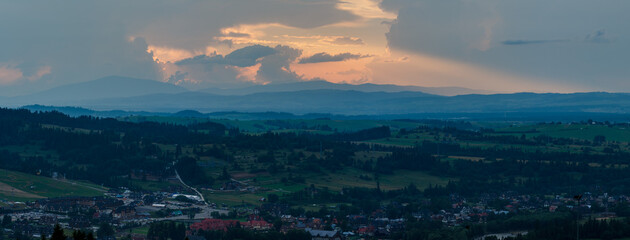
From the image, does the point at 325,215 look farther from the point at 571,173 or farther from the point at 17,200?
the point at 571,173

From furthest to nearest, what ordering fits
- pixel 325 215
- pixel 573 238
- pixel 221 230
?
pixel 325 215 → pixel 221 230 → pixel 573 238

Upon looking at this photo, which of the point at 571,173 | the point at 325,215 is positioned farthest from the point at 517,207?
the point at 571,173

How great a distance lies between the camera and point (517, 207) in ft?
393

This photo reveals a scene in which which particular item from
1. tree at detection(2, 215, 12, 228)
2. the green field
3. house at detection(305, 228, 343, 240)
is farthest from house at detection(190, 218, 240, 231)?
the green field

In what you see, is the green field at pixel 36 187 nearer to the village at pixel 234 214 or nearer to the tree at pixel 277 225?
the village at pixel 234 214

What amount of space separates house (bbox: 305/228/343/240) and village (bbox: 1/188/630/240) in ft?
0.38

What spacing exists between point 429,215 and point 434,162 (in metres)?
54.2

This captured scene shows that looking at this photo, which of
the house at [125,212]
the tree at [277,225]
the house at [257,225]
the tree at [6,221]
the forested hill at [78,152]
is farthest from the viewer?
the forested hill at [78,152]

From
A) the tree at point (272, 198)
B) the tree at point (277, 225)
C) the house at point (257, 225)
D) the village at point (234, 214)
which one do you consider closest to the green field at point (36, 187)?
the village at point (234, 214)

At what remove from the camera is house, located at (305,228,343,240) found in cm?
9700

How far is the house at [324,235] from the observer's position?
97000 millimetres

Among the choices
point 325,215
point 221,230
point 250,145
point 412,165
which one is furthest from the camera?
point 250,145

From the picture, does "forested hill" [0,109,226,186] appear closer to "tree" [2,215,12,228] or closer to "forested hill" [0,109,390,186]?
"forested hill" [0,109,390,186]

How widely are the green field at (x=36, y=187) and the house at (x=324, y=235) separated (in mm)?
46475
